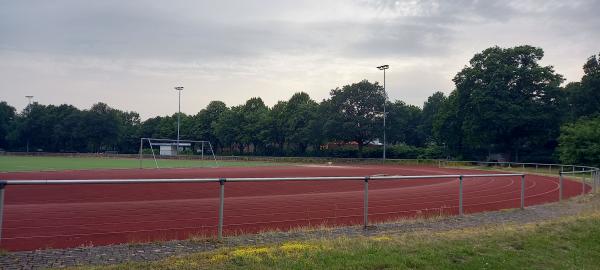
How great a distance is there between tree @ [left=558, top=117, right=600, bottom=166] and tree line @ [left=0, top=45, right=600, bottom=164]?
8 cm

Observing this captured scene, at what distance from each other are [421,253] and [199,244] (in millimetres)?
3673

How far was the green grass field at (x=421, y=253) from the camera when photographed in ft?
22.7

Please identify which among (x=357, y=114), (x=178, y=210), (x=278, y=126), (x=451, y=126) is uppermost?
(x=357, y=114)

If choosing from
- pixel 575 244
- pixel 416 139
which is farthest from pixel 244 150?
pixel 575 244

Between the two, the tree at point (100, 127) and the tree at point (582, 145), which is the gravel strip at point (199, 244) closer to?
the tree at point (582, 145)

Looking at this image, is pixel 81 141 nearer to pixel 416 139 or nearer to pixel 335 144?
pixel 335 144

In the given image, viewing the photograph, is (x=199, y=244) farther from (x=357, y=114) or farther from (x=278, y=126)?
(x=278, y=126)

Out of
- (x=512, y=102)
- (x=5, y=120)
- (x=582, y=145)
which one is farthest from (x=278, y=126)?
(x=5, y=120)

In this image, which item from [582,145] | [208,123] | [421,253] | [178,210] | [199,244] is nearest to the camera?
[421,253]

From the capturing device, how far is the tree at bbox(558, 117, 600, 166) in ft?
134

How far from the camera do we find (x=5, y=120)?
130 m

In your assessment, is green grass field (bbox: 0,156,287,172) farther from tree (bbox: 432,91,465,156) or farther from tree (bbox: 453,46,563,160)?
tree (bbox: 453,46,563,160)

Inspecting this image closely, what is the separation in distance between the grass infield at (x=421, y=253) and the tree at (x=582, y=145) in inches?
1395

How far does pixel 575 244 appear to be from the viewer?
921 cm
